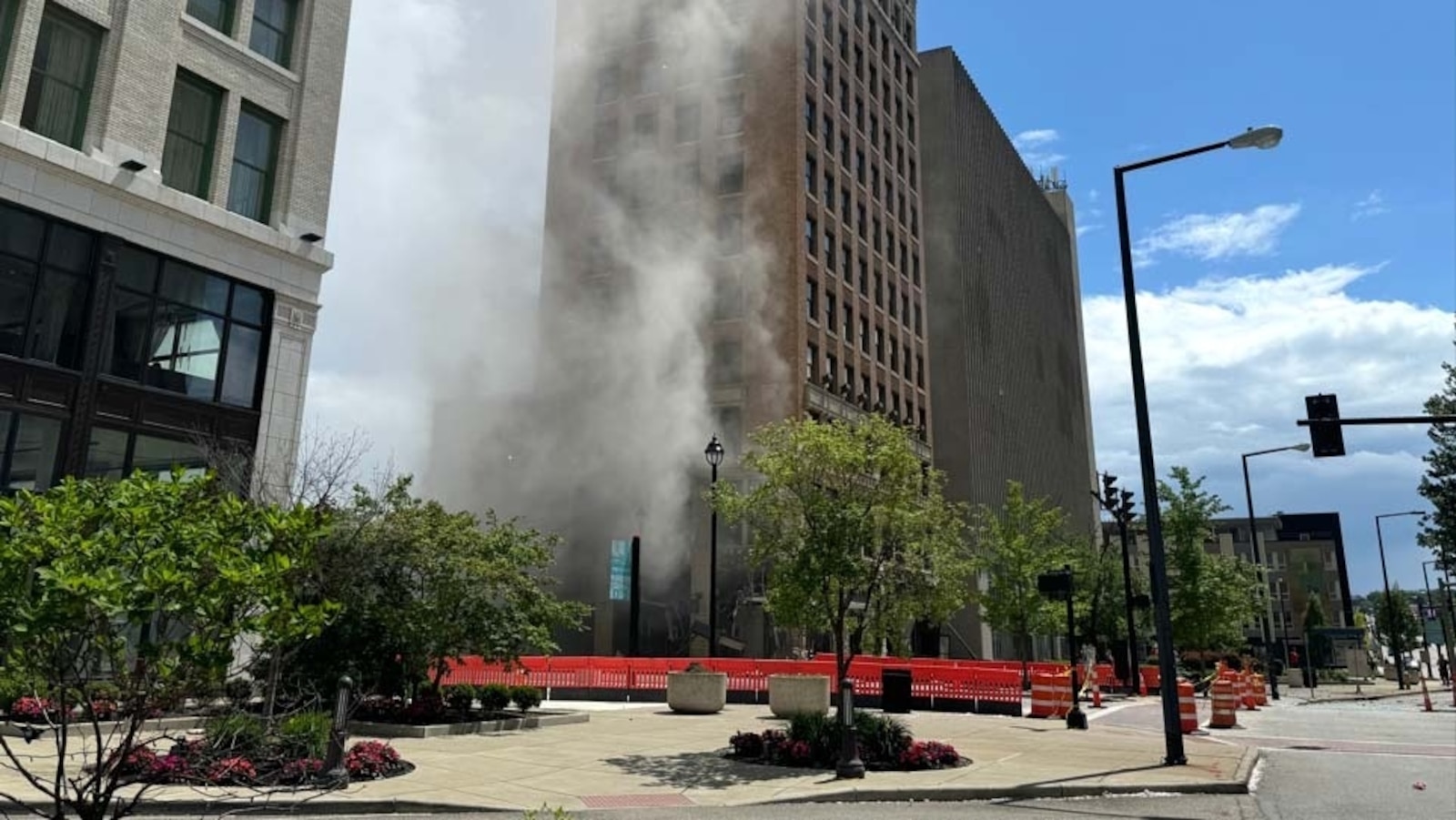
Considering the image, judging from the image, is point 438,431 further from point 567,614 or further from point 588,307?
point 567,614

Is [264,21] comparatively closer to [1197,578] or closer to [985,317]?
[1197,578]

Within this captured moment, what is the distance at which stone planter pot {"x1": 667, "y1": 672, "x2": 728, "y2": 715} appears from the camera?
62.8 feet

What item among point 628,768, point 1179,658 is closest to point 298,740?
point 628,768

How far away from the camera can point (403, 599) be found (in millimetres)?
14648

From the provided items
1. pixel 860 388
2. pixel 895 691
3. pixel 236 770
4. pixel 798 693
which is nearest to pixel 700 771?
pixel 236 770

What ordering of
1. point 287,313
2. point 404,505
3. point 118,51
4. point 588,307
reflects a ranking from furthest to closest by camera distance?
point 588,307, point 287,313, point 118,51, point 404,505

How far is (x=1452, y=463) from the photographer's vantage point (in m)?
36.0

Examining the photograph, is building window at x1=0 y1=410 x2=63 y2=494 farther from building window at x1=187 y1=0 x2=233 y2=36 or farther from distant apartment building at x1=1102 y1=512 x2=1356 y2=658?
distant apartment building at x1=1102 y1=512 x2=1356 y2=658

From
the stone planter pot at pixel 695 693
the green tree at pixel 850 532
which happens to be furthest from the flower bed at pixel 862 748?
the stone planter pot at pixel 695 693

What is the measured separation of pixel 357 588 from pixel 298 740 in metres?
5.40

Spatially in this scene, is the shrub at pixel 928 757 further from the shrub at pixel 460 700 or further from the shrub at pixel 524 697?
the shrub at pixel 524 697

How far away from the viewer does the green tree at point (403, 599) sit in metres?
14.3

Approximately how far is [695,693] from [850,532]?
27.4 feet

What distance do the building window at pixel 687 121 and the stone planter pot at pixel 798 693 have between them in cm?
3420
